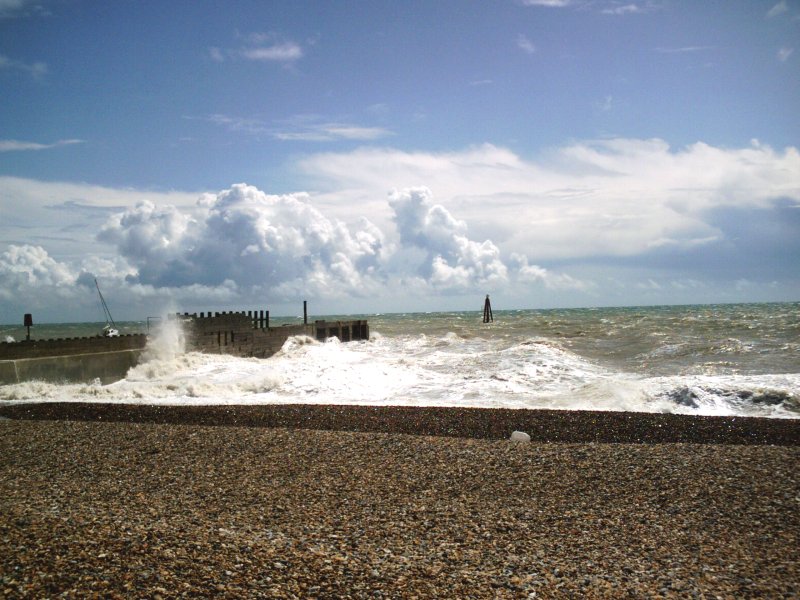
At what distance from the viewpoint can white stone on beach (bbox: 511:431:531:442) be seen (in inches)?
335

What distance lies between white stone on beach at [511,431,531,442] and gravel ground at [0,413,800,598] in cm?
50

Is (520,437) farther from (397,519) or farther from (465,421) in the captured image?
(397,519)

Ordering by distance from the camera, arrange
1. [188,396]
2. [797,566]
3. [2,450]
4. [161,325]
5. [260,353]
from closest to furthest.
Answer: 1. [797,566]
2. [2,450]
3. [188,396]
4. [161,325]
5. [260,353]

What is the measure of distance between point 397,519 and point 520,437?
150 inches

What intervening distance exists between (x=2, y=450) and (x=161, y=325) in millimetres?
15137

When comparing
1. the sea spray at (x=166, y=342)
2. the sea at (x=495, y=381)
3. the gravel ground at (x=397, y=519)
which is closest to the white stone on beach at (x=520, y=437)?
the gravel ground at (x=397, y=519)

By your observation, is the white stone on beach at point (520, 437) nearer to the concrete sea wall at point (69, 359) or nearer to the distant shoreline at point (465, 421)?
the distant shoreline at point (465, 421)

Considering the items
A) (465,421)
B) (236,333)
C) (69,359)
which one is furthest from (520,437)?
(236,333)

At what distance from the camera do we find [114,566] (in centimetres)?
407

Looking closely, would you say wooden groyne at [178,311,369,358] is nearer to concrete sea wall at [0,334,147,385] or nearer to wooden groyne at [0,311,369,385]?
wooden groyne at [0,311,369,385]

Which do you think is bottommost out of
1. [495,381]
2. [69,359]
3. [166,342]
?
[495,381]

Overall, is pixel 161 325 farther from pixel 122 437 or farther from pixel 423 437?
pixel 423 437

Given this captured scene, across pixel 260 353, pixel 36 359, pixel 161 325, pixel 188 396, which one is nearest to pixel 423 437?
pixel 188 396

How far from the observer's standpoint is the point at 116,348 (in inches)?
743
